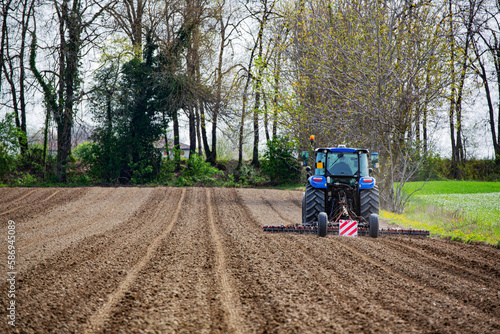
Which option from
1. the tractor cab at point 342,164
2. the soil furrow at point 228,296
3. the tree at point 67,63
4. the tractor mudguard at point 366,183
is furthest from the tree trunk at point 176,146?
the soil furrow at point 228,296

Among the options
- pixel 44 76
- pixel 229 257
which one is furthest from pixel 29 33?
pixel 229 257

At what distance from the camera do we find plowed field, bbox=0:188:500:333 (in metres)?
3.69

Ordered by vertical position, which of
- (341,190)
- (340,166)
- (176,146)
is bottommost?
(341,190)

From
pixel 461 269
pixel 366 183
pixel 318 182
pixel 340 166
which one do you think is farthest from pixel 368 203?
pixel 461 269

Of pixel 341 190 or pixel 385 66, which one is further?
pixel 385 66

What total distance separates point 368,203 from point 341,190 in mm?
616

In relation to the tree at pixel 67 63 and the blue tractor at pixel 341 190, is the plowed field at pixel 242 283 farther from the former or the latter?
the tree at pixel 67 63

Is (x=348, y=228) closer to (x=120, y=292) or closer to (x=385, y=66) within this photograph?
(x=120, y=292)

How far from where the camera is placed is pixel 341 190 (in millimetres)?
8438

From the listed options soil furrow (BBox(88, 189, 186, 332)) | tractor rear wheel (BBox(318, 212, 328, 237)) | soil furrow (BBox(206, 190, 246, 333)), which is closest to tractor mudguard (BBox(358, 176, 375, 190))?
tractor rear wheel (BBox(318, 212, 328, 237))

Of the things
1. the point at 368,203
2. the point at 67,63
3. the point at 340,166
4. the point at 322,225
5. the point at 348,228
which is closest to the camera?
the point at 348,228

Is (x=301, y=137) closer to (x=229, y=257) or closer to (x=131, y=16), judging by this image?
(x=229, y=257)

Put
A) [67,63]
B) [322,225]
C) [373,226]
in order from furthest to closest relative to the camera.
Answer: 1. [67,63]
2. [373,226]
3. [322,225]

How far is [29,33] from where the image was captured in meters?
20.0
